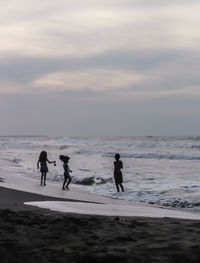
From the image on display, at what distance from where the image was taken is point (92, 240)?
4918 millimetres

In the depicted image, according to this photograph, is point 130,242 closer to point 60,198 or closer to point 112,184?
point 60,198

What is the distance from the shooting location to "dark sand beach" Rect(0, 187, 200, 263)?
164 inches

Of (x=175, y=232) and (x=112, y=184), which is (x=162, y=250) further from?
(x=112, y=184)

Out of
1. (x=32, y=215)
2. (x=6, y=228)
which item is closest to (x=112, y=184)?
(x=32, y=215)

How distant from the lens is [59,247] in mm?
4516

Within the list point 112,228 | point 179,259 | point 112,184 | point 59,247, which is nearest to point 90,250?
point 59,247

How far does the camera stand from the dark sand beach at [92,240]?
4168 millimetres

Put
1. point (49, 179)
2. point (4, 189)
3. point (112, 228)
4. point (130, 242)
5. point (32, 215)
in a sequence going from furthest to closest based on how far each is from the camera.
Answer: point (49, 179), point (4, 189), point (32, 215), point (112, 228), point (130, 242)

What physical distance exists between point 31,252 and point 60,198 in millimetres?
6597

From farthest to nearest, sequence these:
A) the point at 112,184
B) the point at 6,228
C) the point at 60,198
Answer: the point at 112,184, the point at 60,198, the point at 6,228

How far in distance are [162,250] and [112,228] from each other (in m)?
1.39

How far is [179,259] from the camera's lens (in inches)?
164

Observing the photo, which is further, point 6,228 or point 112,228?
point 112,228

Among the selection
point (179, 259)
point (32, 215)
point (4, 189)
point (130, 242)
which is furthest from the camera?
point (4, 189)
